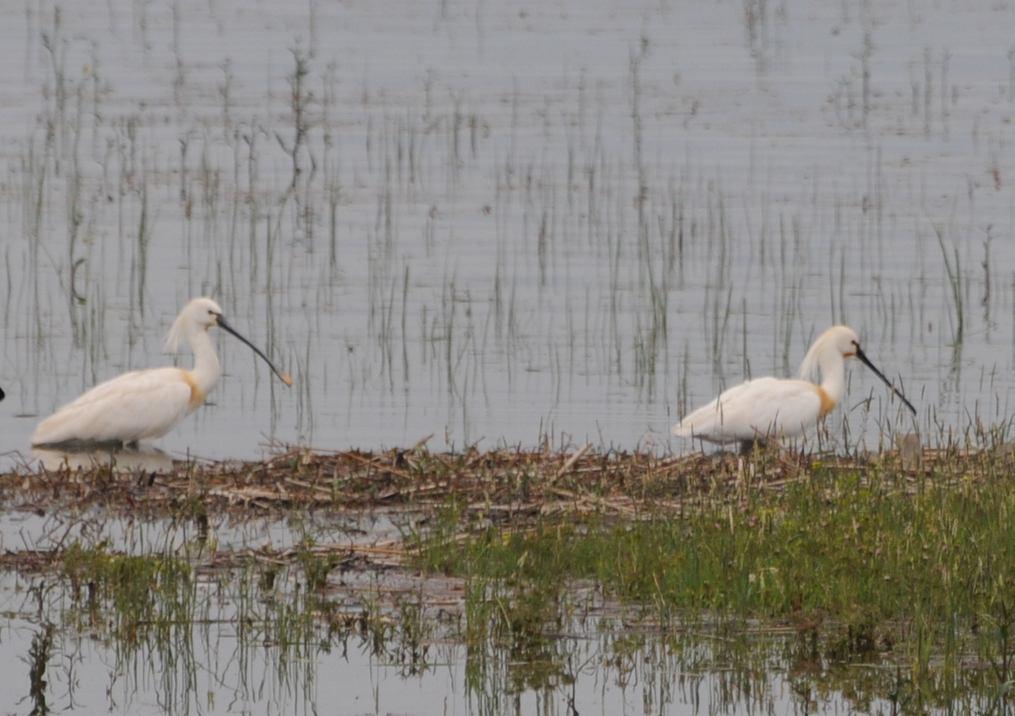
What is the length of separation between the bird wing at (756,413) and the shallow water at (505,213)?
429mm

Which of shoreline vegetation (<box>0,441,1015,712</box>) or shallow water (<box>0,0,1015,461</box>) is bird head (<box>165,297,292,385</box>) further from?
shoreline vegetation (<box>0,441,1015,712</box>)

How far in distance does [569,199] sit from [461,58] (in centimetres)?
877

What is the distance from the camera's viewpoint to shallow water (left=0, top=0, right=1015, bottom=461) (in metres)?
16.2

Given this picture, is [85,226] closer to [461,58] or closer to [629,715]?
[461,58]

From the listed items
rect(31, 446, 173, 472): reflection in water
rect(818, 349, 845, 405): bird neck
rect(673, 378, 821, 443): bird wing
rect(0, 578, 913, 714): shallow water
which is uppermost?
rect(818, 349, 845, 405): bird neck

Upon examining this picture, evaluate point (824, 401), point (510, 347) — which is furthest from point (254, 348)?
point (824, 401)

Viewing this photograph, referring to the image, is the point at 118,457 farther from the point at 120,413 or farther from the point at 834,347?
the point at 834,347

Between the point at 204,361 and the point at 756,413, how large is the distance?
3643 mm

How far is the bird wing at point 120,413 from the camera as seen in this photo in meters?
14.1

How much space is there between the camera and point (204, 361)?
49.5ft

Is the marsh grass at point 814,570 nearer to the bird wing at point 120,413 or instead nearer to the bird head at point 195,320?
the bird wing at point 120,413

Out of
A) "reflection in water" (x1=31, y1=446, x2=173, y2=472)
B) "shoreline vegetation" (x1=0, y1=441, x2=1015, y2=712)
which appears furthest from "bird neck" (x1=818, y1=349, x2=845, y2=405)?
"reflection in water" (x1=31, y1=446, x2=173, y2=472)

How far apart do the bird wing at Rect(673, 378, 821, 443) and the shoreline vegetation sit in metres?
1.29

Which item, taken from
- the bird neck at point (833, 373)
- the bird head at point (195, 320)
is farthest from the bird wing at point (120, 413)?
the bird neck at point (833, 373)
